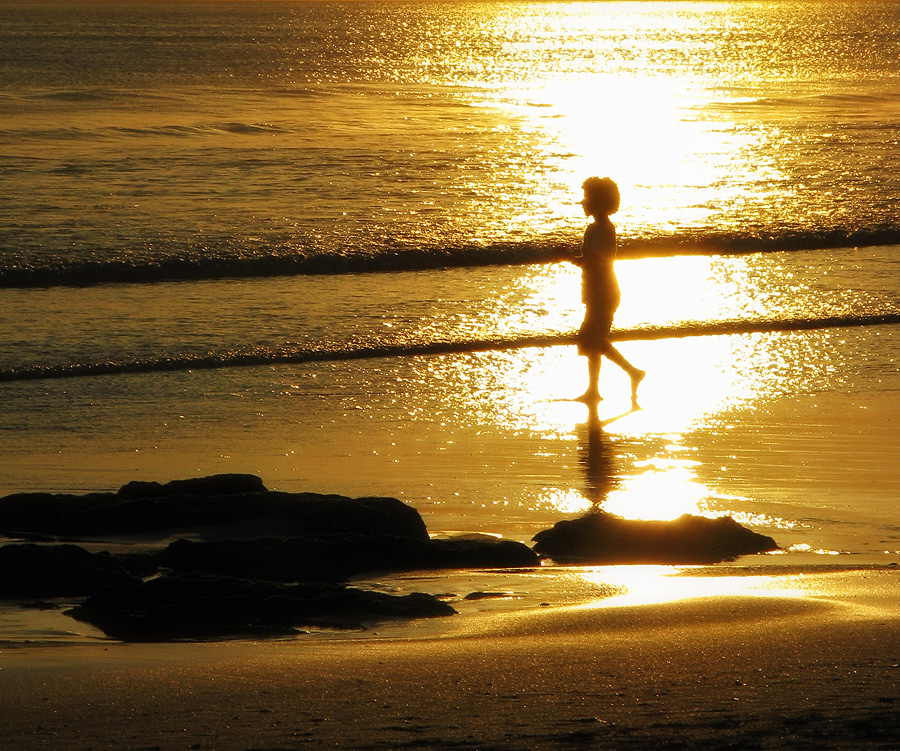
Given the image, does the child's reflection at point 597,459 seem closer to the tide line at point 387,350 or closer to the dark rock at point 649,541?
the dark rock at point 649,541

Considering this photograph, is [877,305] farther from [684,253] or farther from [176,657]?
[176,657]

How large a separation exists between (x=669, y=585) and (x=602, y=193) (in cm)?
401

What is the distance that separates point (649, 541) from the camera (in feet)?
17.3

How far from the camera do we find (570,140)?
2758 cm

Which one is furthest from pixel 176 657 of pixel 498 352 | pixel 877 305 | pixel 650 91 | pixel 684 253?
pixel 650 91

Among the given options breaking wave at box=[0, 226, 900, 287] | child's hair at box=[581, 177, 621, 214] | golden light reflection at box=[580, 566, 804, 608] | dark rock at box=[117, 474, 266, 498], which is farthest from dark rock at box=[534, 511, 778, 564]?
breaking wave at box=[0, 226, 900, 287]

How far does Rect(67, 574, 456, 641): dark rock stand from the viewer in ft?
14.0

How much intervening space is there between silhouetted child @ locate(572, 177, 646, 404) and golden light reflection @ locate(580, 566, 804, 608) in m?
3.40

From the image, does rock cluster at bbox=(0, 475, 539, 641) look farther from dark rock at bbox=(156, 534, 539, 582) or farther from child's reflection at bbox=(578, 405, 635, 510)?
child's reflection at bbox=(578, 405, 635, 510)

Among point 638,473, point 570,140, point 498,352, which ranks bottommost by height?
point 638,473

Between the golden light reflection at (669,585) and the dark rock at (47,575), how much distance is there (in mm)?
1706

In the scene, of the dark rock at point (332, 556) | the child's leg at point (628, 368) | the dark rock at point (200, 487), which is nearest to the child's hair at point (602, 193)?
the child's leg at point (628, 368)

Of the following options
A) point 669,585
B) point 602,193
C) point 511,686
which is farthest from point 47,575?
point 602,193

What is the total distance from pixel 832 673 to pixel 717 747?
24.2 inches
